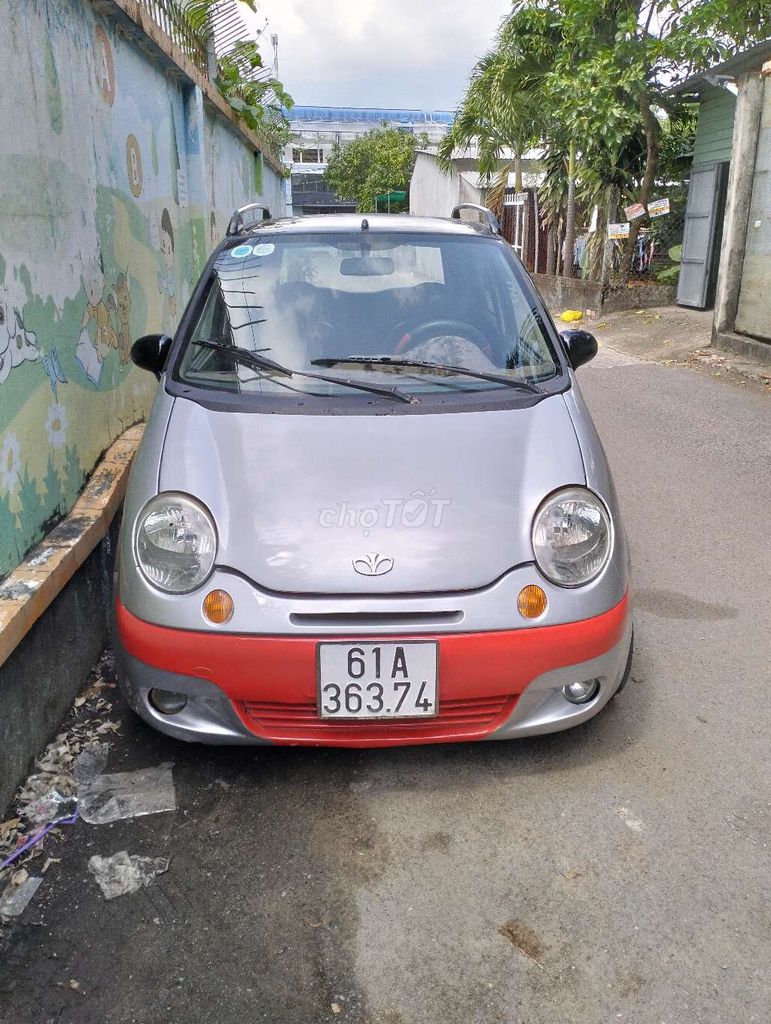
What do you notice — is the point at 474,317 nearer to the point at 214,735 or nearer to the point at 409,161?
the point at 214,735

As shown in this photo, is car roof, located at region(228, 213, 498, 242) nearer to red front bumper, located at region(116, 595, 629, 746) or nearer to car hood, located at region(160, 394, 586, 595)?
car hood, located at region(160, 394, 586, 595)

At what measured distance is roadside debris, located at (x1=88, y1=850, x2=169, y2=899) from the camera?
95.1 inches

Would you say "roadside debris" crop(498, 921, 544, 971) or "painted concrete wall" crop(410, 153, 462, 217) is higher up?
"painted concrete wall" crop(410, 153, 462, 217)

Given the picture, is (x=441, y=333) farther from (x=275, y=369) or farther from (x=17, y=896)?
(x=17, y=896)

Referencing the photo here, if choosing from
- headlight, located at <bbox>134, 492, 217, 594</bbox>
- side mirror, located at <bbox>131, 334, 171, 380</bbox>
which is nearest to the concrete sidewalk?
side mirror, located at <bbox>131, 334, 171, 380</bbox>

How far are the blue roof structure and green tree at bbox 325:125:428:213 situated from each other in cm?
2583

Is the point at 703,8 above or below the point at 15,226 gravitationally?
above

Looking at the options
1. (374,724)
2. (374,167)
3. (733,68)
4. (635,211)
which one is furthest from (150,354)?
(374,167)

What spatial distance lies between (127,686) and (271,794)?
57cm

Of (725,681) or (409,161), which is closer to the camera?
(725,681)

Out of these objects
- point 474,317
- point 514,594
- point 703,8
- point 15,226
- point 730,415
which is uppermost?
point 703,8

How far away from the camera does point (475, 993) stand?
6.76 feet

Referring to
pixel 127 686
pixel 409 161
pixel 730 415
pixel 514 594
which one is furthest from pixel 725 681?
pixel 409 161

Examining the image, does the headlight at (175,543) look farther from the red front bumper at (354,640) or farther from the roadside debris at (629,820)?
the roadside debris at (629,820)
